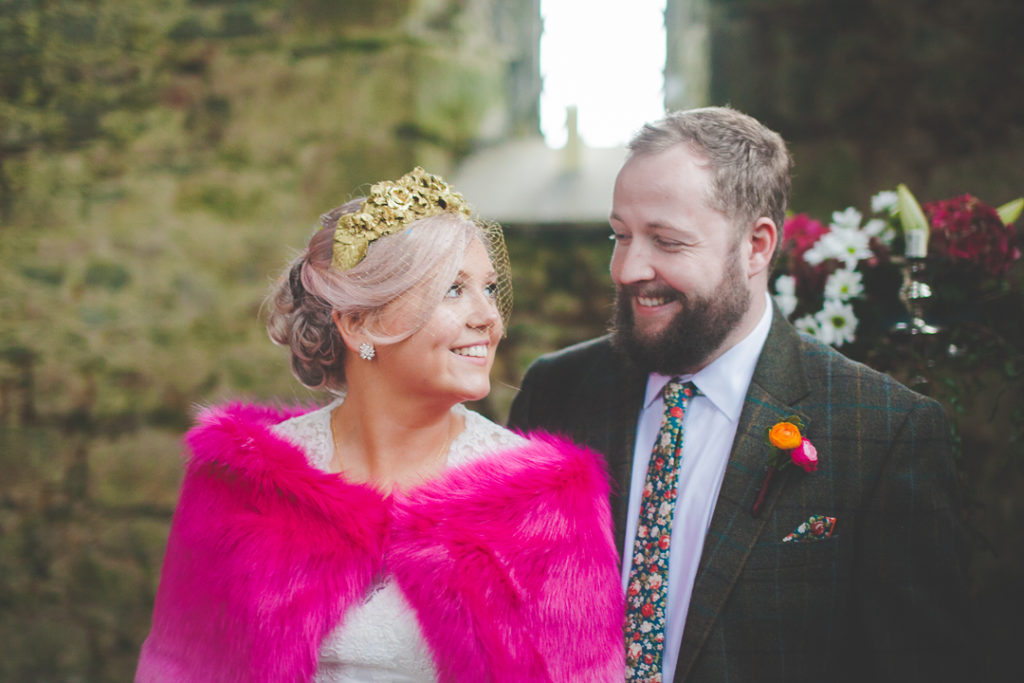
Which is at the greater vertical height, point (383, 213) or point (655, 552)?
point (383, 213)

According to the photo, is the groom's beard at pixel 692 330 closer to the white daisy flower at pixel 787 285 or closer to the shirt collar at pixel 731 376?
the shirt collar at pixel 731 376

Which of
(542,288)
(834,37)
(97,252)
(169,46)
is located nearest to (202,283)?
(97,252)

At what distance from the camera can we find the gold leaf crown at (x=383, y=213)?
1583 mm

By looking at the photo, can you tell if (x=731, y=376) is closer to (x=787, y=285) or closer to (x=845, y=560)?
(x=845, y=560)

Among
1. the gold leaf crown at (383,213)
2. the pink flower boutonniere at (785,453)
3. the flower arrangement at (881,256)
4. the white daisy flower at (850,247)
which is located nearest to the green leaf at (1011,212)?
the flower arrangement at (881,256)

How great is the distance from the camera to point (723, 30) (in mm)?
3289

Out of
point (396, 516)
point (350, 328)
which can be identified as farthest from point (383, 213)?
point (396, 516)

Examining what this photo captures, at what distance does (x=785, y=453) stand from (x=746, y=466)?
0.29ft

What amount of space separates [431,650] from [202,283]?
8.16 feet

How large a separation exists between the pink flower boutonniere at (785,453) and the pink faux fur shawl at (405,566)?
1.10 feet

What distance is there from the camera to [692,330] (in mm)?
1788

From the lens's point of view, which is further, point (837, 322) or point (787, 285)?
point (787, 285)

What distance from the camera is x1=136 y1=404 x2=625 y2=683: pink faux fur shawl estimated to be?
145 cm

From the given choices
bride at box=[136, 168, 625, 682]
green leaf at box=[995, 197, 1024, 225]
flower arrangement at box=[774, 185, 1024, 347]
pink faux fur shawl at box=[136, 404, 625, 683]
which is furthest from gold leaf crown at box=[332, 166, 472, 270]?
green leaf at box=[995, 197, 1024, 225]
